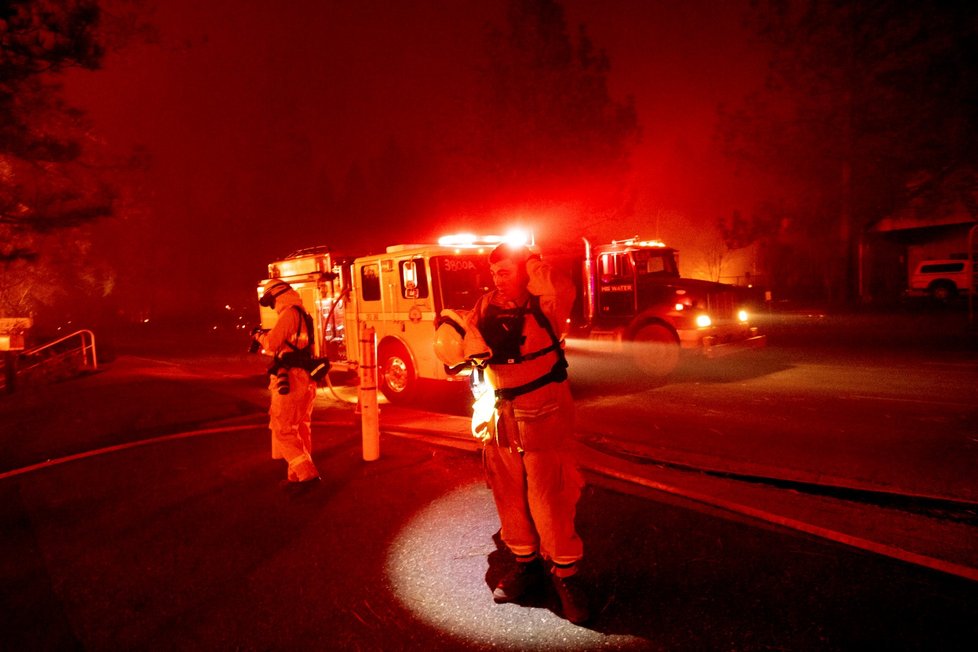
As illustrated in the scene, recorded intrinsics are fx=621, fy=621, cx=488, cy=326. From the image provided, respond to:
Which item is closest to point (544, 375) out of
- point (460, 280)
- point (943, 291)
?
point (460, 280)

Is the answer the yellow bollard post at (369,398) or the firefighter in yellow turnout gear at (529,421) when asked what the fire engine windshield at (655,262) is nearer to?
the yellow bollard post at (369,398)

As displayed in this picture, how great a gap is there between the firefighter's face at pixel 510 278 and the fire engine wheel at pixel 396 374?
20.9 ft

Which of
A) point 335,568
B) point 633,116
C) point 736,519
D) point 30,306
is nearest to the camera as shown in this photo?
point 335,568

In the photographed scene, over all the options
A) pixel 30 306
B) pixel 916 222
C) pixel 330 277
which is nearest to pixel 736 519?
pixel 330 277

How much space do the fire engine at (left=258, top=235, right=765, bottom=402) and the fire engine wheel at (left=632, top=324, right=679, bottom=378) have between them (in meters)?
0.02

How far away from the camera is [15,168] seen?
1622 centimetres

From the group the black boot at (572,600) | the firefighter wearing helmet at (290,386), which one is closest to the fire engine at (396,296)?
the firefighter wearing helmet at (290,386)

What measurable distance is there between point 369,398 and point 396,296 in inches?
155

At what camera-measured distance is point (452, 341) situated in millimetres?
3504

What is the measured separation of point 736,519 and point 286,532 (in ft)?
10.6

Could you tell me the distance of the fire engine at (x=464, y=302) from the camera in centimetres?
947

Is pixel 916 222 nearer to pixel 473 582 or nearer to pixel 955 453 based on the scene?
Result: pixel 955 453

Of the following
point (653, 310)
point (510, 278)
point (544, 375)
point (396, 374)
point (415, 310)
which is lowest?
point (396, 374)

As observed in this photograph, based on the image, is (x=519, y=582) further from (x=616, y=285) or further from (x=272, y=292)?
(x=616, y=285)
